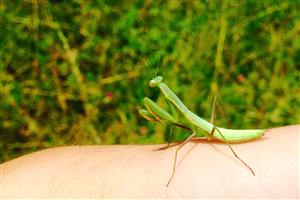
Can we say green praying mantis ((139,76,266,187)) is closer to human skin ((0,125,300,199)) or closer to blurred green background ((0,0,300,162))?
human skin ((0,125,300,199))

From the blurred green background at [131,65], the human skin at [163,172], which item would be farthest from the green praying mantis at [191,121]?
the blurred green background at [131,65]

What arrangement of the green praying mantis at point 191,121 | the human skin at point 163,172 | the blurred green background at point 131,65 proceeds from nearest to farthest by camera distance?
1. the human skin at point 163,172
2. the green praying mantis at point 191,121
3. the blurred green background at point 131,65

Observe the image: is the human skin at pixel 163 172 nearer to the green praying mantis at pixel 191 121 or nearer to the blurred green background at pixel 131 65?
the green praying mantis at pixel 191 121

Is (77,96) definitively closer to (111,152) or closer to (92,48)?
(92,48)

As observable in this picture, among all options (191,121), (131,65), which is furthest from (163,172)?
(131,65)

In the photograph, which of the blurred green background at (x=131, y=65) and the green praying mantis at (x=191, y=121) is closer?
the green praying mantis at (x=191, y=121)

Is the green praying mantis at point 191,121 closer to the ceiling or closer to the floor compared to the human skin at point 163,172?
closer to the ceiling

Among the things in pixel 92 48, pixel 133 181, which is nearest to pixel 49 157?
pixel 133 181

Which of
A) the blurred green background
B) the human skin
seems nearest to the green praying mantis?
the human skin
